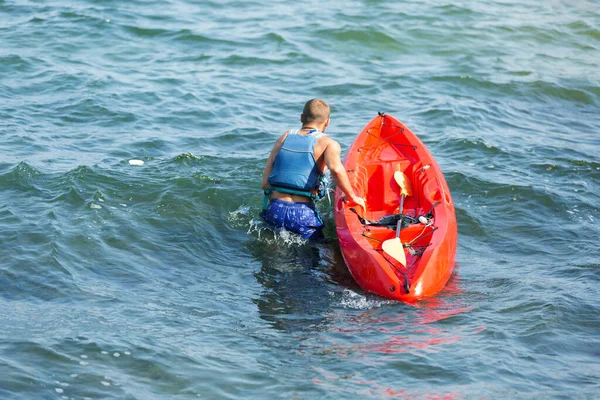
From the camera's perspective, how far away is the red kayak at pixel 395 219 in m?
6.79

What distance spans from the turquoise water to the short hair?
1273 mm

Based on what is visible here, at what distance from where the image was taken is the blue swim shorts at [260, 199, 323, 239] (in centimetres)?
761

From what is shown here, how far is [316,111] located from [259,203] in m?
1.99

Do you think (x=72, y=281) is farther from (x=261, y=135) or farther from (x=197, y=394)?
(x=261, y=135)

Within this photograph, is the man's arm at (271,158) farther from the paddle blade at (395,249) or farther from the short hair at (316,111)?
the paddle blade at (395,249)

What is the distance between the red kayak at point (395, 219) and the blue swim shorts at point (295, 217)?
0.27 meters

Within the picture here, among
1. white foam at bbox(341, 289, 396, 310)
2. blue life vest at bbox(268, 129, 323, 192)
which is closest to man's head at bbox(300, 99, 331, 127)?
blue life vest at bbox(268, 129, 323, 192)

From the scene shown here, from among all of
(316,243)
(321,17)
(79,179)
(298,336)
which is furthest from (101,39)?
(298,336)

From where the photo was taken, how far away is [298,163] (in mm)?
7379

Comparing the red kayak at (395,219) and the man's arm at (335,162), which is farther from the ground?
the man's arm at (335,162)

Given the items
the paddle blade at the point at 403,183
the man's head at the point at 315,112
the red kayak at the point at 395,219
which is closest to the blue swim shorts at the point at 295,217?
the red kayak at the point at 395,219

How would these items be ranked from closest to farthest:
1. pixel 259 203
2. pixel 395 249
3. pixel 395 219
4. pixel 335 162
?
pixel 395 249
pixel 335 162
pixel 395 219
pixel 259 203

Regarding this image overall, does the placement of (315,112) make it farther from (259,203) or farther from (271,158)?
(259,203)

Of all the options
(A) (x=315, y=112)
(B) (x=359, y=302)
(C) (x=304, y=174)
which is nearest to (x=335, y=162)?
(C) (x=304, y=174)
